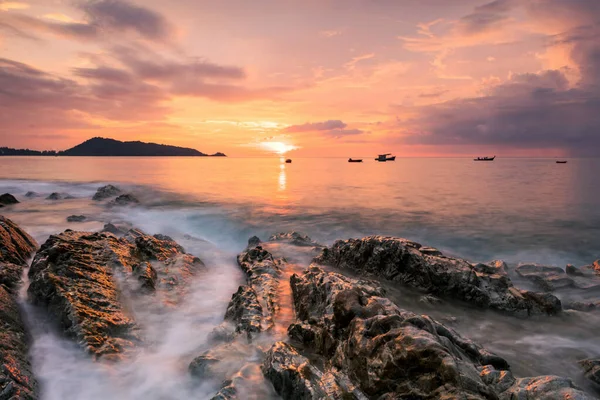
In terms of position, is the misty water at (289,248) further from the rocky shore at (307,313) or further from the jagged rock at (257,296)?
the jagged rock at (257,296)

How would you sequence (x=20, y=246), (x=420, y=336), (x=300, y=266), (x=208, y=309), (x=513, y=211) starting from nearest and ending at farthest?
(x=420, y=336) → (x=208, y=309) → (x=20, y=246) → (x=300, y=266) → (x=513, y=211)

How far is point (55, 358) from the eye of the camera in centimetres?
575

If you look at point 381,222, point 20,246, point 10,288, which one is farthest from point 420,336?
point 381,222

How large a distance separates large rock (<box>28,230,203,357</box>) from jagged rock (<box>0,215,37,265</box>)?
1.25 m

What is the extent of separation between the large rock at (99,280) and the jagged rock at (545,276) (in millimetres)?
11315

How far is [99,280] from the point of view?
318 inches

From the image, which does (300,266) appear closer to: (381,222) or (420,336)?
(420,336)

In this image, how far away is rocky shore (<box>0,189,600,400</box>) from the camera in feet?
14.1

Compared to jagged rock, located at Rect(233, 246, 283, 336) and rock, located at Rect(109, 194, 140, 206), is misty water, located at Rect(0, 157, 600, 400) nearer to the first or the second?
jagged rock, located at Rect(233, 246, 283, 336)

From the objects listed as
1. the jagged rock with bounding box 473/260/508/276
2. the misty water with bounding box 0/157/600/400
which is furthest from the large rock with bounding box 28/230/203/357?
the jagged rock with bounding box 473/260/508/276

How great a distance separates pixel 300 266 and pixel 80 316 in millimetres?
6903

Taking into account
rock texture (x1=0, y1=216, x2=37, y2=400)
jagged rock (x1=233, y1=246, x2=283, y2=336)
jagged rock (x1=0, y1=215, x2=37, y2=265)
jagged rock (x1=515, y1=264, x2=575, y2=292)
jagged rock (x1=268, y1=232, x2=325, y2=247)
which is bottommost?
jagged rock (x1=515, y1=264, x2=575, y2=292)

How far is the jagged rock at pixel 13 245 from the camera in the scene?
9.01m

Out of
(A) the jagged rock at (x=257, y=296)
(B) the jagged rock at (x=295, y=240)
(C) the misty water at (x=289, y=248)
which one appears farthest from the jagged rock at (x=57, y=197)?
(A) the jagged rock at (x=257, y=296)
